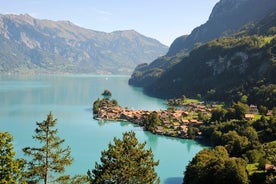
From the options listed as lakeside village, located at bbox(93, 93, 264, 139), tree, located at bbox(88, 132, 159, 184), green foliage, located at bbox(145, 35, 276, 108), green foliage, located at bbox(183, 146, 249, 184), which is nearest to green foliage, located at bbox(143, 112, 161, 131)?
lakeside village, located at bbox(93, 93, 264, 139)

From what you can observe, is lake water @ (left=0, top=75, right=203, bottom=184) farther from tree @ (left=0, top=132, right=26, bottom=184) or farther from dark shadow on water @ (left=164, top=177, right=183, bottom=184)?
tree @ (left=0, top=132, right=26, bottom=184)

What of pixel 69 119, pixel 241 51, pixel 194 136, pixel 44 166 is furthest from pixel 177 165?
pixel 241 51

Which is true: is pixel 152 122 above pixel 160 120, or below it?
above

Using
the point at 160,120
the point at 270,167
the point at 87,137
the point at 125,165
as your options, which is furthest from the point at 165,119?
the point at 125,165

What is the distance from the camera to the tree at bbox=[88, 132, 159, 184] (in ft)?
84.5

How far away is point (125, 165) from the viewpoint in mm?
25828

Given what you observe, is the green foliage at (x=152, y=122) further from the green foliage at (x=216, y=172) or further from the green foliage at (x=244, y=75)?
the green foliage at (x=216, y=172)

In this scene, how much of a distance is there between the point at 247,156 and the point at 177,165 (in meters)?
15.6

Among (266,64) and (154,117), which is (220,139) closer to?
(154,117)

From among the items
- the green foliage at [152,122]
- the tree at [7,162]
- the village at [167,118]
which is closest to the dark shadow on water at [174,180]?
the village at [167,118]

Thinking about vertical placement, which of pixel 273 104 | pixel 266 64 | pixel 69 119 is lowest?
pixel 69 119

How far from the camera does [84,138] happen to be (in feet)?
294

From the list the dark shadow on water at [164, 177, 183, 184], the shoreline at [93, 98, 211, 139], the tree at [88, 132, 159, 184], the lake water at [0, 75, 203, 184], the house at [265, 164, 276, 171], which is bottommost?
the lake water at [0, 75, 203, 184]

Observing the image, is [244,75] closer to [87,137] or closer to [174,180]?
[87,137]
